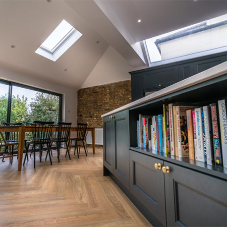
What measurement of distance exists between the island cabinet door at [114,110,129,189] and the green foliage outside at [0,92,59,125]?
3802 millimetres

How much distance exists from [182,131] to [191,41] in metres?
4.00

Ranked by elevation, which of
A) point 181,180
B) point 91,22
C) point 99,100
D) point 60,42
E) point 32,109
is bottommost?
point 181,180

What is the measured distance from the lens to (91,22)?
2738 mm

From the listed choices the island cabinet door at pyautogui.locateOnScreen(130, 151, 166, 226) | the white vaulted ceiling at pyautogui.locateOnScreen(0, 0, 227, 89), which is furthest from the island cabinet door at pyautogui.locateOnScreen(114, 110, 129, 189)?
the white vaulted ceiling at pyautogui.locateOnScreen(0, 0, 227, 89)

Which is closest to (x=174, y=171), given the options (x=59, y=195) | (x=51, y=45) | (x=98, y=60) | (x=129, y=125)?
(x=129, y=125)

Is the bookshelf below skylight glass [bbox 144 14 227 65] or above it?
below

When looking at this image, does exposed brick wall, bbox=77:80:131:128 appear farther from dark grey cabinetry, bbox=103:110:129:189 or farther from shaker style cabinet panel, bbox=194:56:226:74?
dark grey cabinetry, bbox=103:110:129:189

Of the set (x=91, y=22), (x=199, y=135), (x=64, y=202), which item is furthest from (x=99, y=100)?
(x=199, y=135)

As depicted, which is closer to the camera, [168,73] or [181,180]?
[181,180]

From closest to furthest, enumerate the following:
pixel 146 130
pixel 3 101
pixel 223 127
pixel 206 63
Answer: pixel 223 127 → pixel 146 130 → pixel 206 63 → pixel 3 101

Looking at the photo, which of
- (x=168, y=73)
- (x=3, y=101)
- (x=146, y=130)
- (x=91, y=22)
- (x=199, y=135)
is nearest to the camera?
(x=199, y=135)

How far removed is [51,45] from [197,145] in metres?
4.65

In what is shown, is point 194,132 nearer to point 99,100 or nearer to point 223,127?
point 223,127

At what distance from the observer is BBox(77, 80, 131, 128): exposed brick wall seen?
17.4ft
